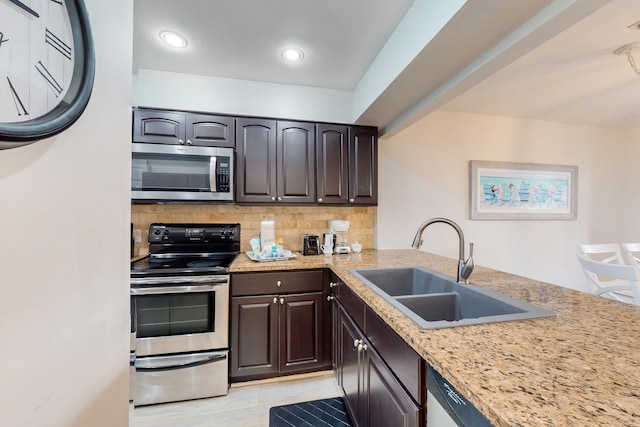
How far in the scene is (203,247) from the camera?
2373mm

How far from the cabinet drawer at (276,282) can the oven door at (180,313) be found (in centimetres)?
10

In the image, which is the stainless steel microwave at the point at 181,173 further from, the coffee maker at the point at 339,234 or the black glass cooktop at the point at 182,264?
the coffee maker at the point at 339,234

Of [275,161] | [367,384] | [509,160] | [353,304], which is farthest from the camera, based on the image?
[509,160]

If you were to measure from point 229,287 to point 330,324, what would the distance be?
0.85 meters

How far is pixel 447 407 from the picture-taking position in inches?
28.7

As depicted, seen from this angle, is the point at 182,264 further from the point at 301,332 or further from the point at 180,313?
the point at 301,332

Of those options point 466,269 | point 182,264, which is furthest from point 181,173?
point 466,269

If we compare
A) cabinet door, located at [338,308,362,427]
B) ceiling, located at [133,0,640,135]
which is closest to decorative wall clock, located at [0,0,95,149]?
ceiling, located at [133,0,640,135]

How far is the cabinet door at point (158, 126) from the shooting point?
208cm

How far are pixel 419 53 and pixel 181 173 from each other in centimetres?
188

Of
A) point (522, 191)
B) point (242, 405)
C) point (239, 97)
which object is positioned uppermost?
point (239, 97)

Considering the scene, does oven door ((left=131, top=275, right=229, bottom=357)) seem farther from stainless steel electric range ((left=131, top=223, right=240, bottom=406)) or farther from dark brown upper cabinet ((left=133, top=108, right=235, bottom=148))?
dark brown upper cabinet ((left=133, top=108, right=235, bottom=148))

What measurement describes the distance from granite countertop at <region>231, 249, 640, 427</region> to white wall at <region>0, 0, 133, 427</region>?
0.91m

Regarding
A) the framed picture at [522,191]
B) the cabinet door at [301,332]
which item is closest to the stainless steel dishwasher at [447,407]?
the cabinet door at [301,332]
